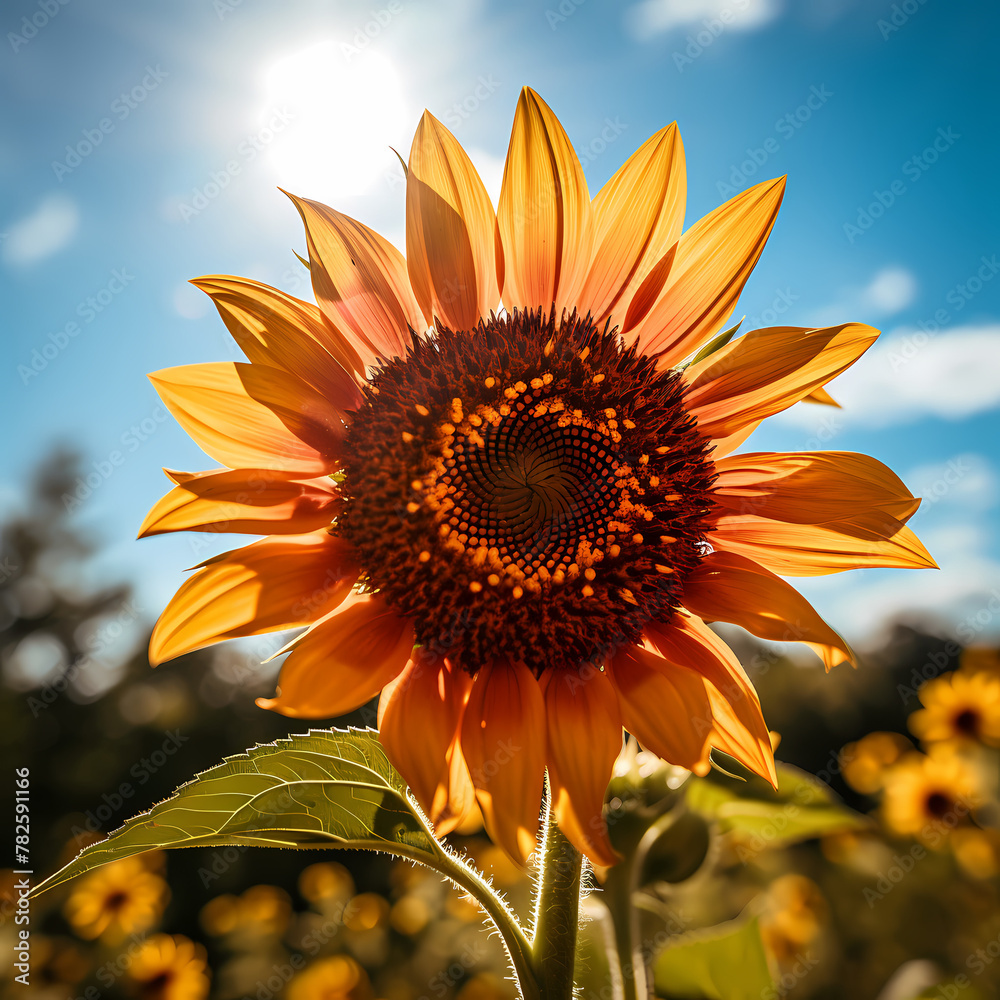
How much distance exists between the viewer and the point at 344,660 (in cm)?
119

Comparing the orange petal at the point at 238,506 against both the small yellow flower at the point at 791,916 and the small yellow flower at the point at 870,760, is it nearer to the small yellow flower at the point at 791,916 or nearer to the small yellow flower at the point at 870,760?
the small yellow flower at the point at 791,916


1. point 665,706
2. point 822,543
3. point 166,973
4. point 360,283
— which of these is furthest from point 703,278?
→ point 166,973

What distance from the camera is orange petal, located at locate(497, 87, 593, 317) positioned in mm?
1379

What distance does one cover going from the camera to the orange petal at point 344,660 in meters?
1.12

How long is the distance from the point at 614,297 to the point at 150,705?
8.06 m

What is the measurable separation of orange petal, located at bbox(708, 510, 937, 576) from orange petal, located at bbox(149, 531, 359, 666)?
0.77 m

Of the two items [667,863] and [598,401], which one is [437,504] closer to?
[598,401]

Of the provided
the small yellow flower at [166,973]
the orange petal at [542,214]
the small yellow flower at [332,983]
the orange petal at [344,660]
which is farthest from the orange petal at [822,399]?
the small yellow flower at [166,973]

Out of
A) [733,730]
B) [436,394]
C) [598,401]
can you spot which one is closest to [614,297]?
[598,401]

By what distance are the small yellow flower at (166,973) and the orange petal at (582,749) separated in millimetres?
4534

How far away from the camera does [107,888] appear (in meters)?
4.84

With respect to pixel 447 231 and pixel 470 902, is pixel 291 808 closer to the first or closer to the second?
pixel 447 231

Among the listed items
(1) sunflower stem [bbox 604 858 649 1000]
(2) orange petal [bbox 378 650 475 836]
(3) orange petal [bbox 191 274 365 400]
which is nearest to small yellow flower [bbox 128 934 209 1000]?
(1) sunflower stem [bbox 604 858 649 1000]

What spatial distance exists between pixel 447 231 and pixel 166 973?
199 inches
